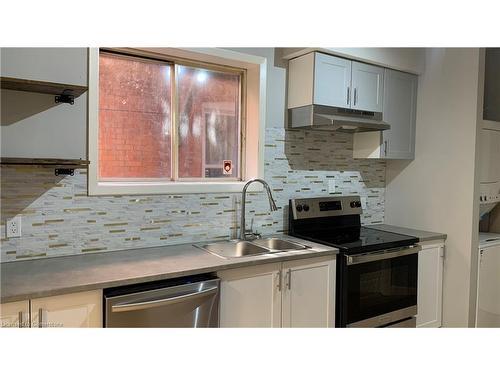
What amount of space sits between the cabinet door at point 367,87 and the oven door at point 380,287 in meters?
1.09

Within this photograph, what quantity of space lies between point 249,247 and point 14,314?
1.43 meters

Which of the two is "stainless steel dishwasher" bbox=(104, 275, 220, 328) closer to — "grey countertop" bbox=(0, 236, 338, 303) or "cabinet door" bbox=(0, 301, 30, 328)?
"grey countertop" bbox=(0, 236, 338, 303)

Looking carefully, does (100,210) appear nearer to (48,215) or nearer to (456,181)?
(48,215)

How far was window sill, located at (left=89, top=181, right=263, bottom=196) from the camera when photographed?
87.1 inches

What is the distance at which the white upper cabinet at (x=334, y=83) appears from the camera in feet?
8.73

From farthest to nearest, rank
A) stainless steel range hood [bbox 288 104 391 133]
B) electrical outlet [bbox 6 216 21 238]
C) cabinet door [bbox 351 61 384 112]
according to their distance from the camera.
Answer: cabinet door [bbox 351 61 384 112] < stainless steel range hood [bbox 288 104 391 133] < electrical outlet [bbox 6 216 21 238]

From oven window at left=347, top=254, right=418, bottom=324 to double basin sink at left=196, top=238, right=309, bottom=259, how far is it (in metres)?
0.41

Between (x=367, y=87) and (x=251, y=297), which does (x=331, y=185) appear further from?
(x=251, y=297)

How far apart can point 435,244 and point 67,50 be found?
2.82 metres

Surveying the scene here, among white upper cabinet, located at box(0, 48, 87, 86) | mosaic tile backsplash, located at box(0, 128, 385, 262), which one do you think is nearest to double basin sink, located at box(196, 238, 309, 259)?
mosaic tile backsplash, located at box(0, 128, 385, 262)

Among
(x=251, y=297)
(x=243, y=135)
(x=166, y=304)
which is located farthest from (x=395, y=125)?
(x=166, y=304)
